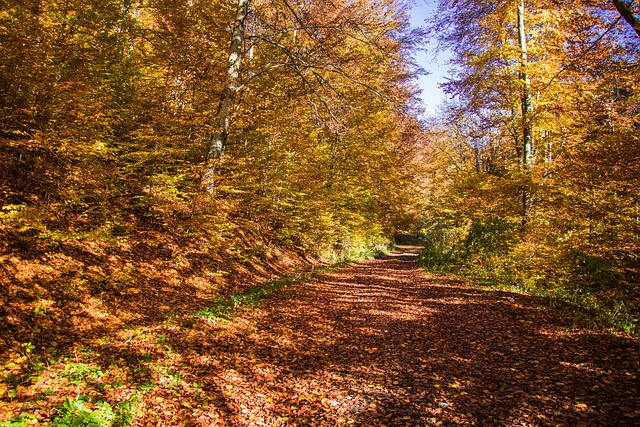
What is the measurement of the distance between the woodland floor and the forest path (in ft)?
0.06

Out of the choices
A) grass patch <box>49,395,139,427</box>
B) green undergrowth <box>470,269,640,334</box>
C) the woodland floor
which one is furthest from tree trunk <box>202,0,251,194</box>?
green undergrowth <box>470,269,640,334</box>

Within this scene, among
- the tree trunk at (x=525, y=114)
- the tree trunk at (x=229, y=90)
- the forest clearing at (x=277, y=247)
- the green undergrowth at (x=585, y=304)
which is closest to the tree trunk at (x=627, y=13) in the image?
the forest clearing at (x=277, y=247)

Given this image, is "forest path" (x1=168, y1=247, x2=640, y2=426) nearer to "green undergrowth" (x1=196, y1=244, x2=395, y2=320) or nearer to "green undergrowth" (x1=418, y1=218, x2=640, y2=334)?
"green undergrowth" (x1=196, y1=244, x2=395, y2=320)

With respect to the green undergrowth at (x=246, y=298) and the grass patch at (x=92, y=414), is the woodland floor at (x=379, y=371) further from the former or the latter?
the green undergrowth at (x=246, y=298)

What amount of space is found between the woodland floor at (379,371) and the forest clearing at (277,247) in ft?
0.11

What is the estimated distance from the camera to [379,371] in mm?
4766

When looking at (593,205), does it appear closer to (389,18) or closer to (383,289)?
(383,289)

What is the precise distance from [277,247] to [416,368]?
1034 cm

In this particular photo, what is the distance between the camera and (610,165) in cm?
573

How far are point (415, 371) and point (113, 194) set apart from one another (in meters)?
8.16

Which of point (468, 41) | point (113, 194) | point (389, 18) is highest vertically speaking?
point (389, 18)

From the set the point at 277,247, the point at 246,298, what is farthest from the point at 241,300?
the point at 277,247

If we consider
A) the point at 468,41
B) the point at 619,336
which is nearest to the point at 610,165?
the point at 619,336

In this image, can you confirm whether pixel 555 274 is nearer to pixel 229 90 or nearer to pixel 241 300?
pixel 241 300
